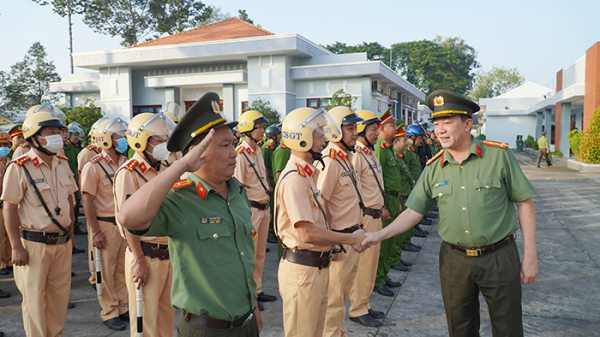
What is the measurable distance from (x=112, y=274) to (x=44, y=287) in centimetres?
94

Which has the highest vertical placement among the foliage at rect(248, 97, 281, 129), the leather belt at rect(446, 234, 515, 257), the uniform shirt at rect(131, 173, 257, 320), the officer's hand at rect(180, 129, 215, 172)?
the foliage at rect(248, 97, 281, 129)

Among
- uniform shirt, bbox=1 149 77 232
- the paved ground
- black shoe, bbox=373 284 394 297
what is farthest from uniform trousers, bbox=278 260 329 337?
black shoe, bbox=373 284 394 297

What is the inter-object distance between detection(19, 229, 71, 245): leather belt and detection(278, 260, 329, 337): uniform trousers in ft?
7.89

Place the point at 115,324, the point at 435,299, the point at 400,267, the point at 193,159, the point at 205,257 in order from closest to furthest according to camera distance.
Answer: the point at 193,159
the point at 205,257
the point at 115,324
the point at 435,299
the point at 400,267

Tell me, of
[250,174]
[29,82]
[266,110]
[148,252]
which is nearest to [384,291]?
[250,174]

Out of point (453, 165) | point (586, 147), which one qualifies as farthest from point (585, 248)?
point (586, 147)

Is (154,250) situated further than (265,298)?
No

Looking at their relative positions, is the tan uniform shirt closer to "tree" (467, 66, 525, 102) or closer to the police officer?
the police officer

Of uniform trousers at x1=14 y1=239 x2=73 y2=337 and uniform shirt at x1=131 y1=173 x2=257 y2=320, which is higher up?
uniform shirt at x1=131 y1=173 x2=257 y2=320

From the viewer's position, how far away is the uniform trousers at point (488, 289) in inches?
129

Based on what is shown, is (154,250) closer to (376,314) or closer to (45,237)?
(45,237)

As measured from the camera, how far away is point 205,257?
7.35 feet

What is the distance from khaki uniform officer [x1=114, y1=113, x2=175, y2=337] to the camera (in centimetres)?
357

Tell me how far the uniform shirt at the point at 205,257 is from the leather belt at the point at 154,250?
4.85ft
